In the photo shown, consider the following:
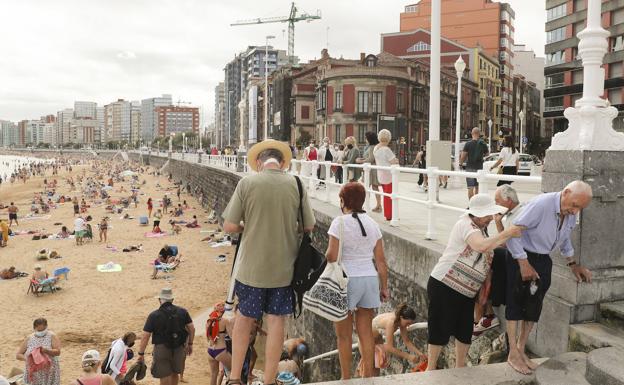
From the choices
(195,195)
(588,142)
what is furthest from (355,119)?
(588,142)

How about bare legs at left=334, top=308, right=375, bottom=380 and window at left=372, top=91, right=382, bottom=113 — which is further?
window at left=372, top=91, right=382, bottom=113

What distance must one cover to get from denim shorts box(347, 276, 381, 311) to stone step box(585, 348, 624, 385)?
1626 mm

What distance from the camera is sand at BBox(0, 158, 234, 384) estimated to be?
12109mm

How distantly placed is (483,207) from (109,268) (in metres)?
17.7

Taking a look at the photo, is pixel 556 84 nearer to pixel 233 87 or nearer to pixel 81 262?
pixel 81 262

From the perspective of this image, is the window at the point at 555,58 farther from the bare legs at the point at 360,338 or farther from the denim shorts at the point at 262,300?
the denim shorts at the point at 262,300

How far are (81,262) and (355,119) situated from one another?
2850 centimetres

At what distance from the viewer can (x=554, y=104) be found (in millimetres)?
55438

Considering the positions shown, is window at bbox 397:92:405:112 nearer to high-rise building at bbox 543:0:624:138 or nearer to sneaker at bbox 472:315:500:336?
high-rise building at bbox 543:0:624:138

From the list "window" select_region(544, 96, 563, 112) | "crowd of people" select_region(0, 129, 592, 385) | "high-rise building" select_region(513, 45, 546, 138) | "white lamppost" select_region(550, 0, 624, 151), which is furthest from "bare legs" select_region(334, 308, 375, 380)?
"high-rise building" select_region(513, 45, 546, 138)

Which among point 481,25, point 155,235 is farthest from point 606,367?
point 481,25

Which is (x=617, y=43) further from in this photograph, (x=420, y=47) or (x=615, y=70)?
(x=420, y=47)

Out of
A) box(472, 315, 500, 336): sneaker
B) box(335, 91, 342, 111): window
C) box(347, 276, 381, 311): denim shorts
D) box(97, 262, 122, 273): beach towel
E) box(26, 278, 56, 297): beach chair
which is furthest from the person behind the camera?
box(335, 91, 342, 111): window

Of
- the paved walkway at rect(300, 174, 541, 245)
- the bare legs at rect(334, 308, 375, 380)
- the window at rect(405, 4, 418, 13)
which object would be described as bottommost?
the bare legs at rect(334, 308, 375, 380)
